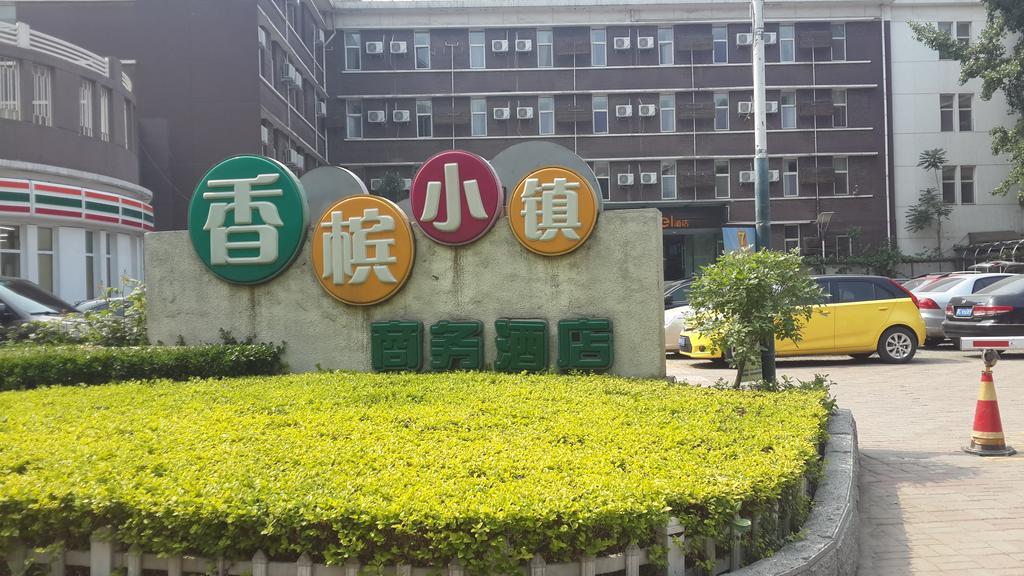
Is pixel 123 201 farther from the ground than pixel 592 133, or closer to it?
closer to it

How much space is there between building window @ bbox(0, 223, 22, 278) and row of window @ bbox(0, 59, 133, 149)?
94.7 inches

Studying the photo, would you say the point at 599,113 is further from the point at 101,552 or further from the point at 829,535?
the point at 101,552

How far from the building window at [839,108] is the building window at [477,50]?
1332 centimetres

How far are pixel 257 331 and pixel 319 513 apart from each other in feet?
19.5

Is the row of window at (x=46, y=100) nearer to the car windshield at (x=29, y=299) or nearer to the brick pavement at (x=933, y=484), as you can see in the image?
the car windshield at (x=29, y=299)

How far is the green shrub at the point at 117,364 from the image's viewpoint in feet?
25.2

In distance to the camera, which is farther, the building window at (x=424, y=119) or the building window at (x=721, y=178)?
the building window at (x=424, y=119)

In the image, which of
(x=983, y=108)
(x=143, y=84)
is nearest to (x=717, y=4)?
(x=983, y=108)

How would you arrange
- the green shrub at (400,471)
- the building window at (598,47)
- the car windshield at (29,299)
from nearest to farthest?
the green shrub at (400,471) < the car windshield at (29,299) < the building window at (598,47)

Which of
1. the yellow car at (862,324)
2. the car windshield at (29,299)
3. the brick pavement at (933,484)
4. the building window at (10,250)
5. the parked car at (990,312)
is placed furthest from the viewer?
the building window at (10,250)

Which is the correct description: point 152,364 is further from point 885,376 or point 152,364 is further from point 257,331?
point 885,376

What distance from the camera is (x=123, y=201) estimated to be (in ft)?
69.6

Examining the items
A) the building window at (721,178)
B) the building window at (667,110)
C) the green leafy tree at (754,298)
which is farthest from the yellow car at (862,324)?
the building window at (667,110)

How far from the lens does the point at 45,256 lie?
1933cm
